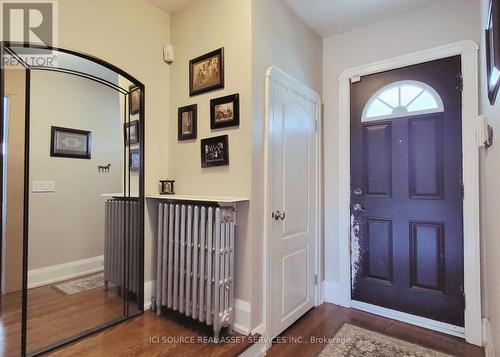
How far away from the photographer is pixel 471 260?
1967 millimetres

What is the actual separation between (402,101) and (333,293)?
1.88 meters

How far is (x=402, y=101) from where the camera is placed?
2312mm

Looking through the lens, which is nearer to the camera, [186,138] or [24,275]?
[24,275]

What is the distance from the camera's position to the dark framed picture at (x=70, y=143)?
1738 mm

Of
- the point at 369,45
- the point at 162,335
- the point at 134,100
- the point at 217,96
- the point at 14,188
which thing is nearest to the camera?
the point at 14,188

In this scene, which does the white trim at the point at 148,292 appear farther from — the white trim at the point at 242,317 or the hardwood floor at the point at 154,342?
the white trim at the point at 242,317

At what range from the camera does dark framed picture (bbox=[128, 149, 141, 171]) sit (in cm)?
211

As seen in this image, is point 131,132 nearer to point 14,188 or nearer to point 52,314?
point 14,188

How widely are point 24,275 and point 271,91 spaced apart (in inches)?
78.4

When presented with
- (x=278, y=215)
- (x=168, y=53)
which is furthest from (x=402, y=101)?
(x=168, y=53)

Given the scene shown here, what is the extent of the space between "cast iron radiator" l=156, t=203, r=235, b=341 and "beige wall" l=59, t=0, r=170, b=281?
30cm

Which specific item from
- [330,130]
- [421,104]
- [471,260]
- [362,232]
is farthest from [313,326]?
[421,104]

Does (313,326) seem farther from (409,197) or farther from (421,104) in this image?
(421,104)

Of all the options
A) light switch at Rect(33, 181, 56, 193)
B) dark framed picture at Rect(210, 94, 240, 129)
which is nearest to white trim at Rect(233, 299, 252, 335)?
dark framed picture at Rect(210, 94, 240, 129)
